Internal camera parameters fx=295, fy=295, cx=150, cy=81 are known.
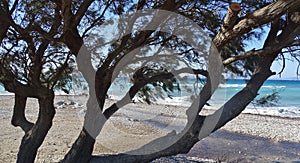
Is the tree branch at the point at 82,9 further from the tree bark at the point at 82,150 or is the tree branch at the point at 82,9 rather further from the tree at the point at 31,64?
the tree bark at the point at 82,150

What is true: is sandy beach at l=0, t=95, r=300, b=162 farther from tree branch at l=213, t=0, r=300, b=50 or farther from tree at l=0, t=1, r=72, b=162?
tree branch at l=213, t=0, r=300, b=50

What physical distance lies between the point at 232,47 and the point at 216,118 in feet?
2.00

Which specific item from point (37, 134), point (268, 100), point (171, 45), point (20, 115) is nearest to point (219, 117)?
point (268, 100)

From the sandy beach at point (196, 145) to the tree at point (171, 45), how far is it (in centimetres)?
119

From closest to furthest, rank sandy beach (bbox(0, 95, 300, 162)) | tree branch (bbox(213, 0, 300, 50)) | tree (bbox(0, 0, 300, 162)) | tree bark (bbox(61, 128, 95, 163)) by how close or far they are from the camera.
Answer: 1. tree branch (bbox(213, 0, 300, 50))
2. tree (bbox(0, 0, 300, 162))
3. tree bark (bbox(61, 128, 95, 163))
4. sandy beach (bbox(0, 95, 300, 162))

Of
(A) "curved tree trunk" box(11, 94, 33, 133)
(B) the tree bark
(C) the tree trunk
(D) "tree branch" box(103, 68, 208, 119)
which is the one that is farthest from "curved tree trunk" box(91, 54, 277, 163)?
(A) "curved tree trunk" box(11, 94, 33, 133)

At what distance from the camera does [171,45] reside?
91.1 inches

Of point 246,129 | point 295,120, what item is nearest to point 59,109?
→ point 246,129

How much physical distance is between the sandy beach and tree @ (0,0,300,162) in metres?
1.19

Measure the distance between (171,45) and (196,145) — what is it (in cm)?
330

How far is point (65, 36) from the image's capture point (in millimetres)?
1844

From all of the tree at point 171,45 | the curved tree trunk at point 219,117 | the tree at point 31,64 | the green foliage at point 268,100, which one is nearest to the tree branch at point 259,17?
the tree at point 171,45

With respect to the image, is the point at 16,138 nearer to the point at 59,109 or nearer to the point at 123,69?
the point at 123,69

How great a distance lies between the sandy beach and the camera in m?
4.40
